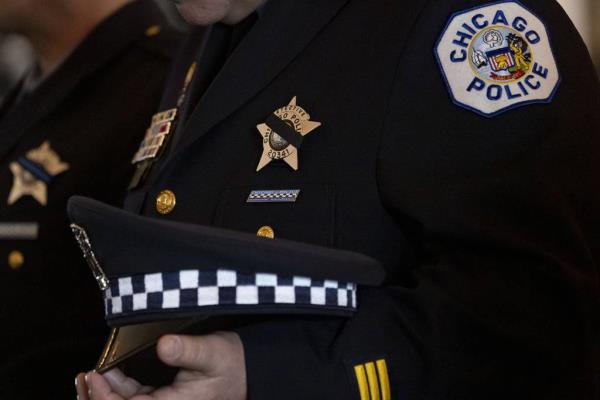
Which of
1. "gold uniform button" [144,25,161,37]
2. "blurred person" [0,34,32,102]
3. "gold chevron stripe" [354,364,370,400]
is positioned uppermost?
"blurred person" [0,34,32,102]

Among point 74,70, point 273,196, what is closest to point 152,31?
point 74,70

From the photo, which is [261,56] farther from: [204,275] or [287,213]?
[204,275]

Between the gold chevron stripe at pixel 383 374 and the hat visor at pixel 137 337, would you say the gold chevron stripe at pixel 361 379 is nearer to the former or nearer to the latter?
the gold chevron stripe at pixel 383 374

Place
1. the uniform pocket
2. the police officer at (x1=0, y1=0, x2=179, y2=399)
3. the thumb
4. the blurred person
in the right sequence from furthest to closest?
the blurred person
the police officer at (x1=0, y1=0, x2=179, y2=399)
the uniform pocket
the thumb

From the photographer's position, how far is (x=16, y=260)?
1683 mm

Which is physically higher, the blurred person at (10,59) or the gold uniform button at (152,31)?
the blurred person at (10,59)

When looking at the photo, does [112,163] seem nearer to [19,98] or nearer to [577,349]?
[19,98]

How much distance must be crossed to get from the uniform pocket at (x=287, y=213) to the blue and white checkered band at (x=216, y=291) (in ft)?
0.50

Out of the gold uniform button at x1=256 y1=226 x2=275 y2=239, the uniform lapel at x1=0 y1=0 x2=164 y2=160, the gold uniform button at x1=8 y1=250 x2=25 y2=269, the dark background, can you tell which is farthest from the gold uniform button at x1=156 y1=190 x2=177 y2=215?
the uniform lapel at x1=0 y1=0 x2=164 y2=160

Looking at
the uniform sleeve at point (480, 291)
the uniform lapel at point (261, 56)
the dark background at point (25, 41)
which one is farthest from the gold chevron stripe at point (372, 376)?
the dark background at point (25, 41)

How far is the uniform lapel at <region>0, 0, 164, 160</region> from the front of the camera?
1.80 metres

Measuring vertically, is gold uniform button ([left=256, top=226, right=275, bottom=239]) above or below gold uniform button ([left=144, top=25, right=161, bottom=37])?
below

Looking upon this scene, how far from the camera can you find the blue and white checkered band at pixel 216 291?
0.87m

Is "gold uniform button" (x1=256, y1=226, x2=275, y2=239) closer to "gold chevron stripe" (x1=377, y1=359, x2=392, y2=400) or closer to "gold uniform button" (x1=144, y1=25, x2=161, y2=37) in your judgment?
"gold chevron stripe" (x1=377, y1=359, x2=392, y2=400)
